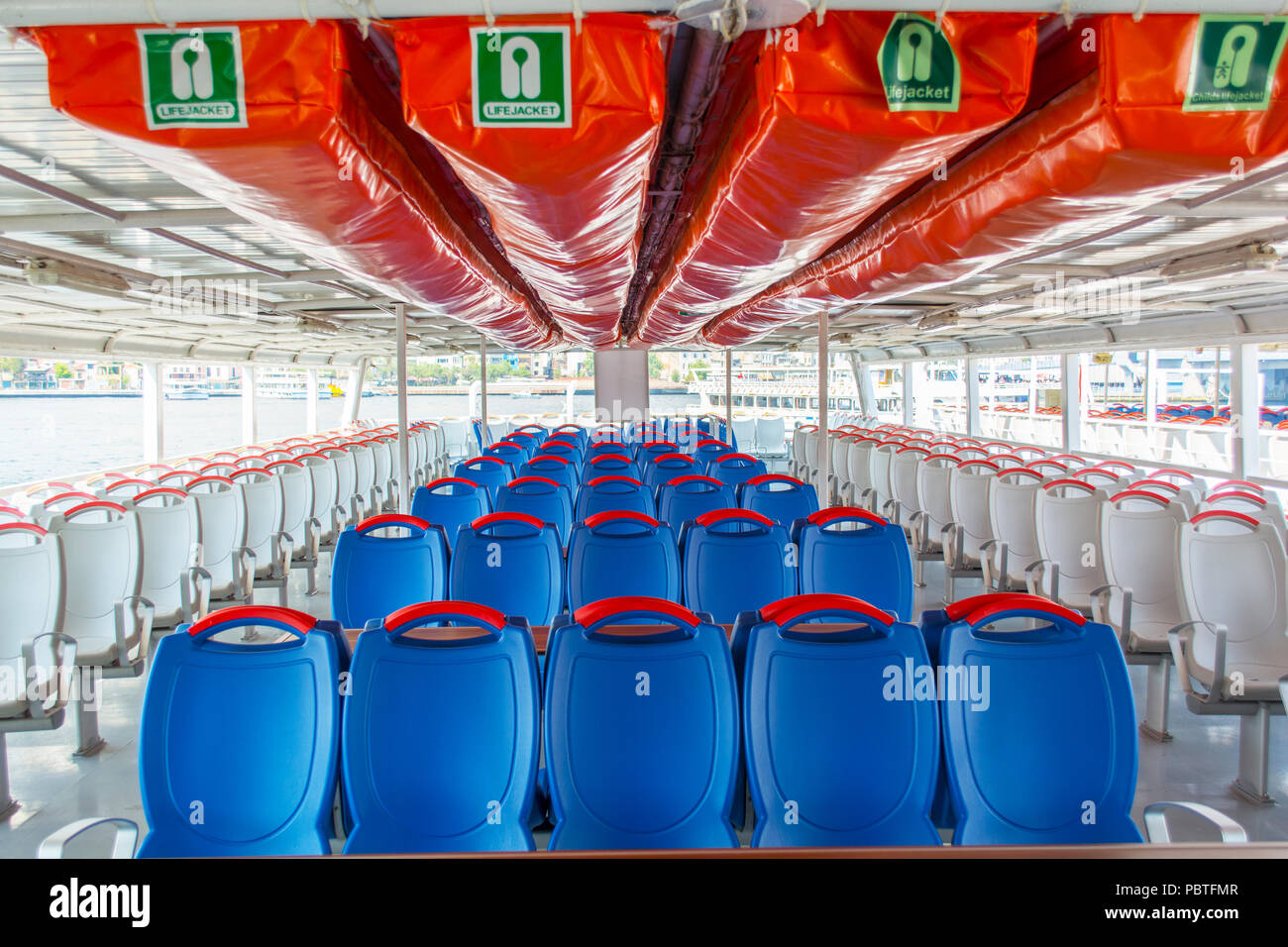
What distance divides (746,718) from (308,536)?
5.93 metres

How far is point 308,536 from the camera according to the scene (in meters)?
7.09

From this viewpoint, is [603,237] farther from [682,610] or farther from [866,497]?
[866,497]

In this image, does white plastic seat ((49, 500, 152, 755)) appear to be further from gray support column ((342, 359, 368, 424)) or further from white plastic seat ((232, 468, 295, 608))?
gray support column ((342, 359, 368, 424))

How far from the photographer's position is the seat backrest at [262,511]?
6.59 meters

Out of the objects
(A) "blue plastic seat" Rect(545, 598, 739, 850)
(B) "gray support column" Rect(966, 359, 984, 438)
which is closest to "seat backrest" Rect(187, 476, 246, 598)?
(A) "blue plastic seat" Rect(545, 598, 739, 850)

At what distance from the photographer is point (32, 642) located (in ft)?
11.9

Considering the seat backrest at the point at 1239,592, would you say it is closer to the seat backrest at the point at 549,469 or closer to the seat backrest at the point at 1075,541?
the seat backrest at the point at 1075,541

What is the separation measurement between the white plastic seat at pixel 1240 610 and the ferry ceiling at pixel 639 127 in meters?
1.83

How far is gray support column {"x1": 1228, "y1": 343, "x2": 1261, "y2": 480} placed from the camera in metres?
8.79

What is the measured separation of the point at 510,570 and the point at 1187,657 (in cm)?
354

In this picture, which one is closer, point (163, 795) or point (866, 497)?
point (163, 795)

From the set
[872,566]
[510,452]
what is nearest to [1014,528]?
[872,566]

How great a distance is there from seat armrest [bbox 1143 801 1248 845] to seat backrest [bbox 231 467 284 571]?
6.43 m
